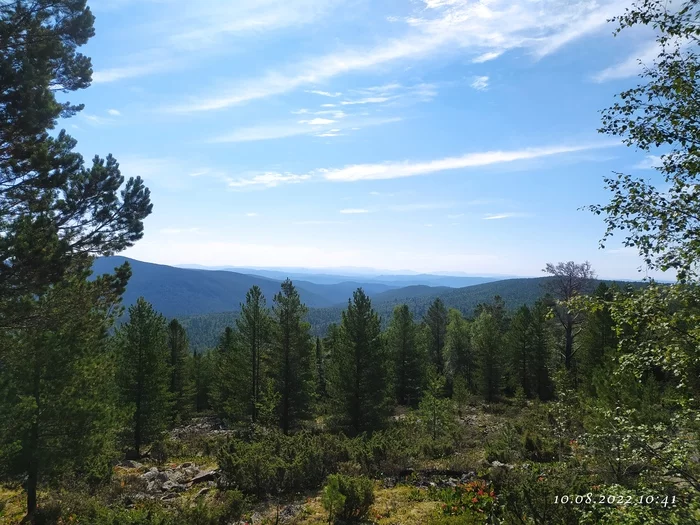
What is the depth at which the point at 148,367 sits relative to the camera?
22.5 metres

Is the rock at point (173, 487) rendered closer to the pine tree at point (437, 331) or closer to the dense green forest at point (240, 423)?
the dense green forest at point (240, 423)

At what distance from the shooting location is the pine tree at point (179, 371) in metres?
35.4

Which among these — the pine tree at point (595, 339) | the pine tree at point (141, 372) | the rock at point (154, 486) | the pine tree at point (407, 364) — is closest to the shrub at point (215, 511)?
the rock at point (154, 486)

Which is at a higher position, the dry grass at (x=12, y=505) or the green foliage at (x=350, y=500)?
the green foliage at (x=350, y=500)

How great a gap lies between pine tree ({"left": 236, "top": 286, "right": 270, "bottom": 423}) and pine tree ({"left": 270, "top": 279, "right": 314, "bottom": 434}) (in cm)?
189

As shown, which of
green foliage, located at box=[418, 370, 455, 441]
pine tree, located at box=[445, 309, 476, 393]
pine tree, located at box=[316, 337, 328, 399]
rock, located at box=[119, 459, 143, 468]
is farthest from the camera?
pine tree, located at box=[445, 309, 476, 393]

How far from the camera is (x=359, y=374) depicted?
2386cm

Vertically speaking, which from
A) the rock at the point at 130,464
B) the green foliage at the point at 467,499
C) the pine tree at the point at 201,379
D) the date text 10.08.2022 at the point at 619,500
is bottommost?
the pine tree at the point at 201,379

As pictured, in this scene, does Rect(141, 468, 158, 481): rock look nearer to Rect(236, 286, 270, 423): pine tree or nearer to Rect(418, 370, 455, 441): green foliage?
Rect(236, 286, 270, 423): pine tree

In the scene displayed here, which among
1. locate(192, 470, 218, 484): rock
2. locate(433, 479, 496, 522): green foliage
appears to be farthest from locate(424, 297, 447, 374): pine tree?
locate(192, 470, 218, 484): rock

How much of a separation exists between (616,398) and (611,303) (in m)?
10.8

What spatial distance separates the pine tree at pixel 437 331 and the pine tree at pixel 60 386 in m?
40.3

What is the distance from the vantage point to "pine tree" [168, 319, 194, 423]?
35438 millimetres

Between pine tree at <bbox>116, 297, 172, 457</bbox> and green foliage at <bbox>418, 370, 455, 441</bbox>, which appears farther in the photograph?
pine tree at <bbox>116, 297, 172, 457</bbox>
